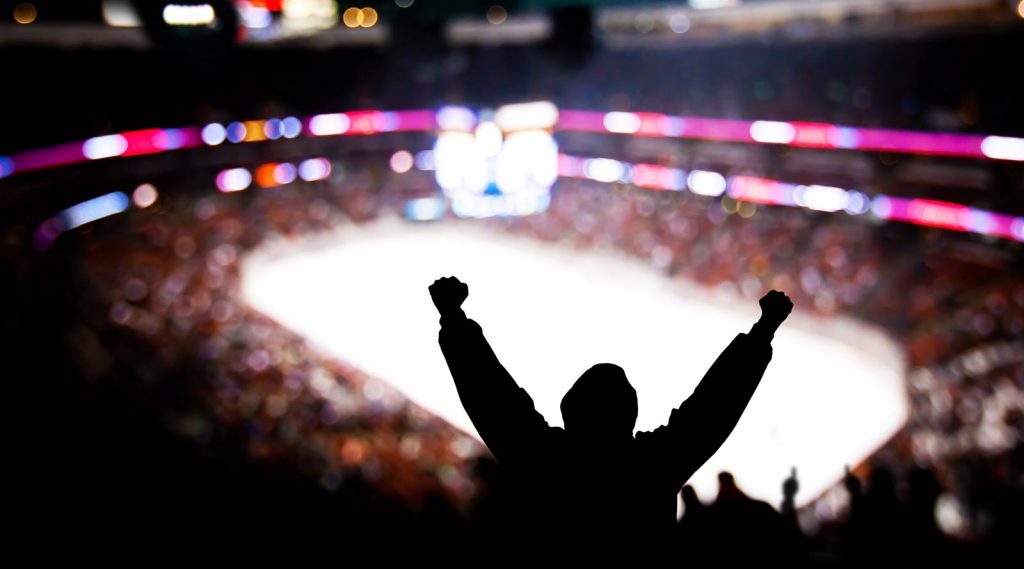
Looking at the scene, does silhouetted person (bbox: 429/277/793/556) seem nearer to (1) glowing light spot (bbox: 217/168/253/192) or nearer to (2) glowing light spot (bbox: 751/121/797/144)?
(2) glowing light spot (bbox: 751/121/797/144)

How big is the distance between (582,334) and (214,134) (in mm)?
8460

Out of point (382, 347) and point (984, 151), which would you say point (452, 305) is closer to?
point (382, 347)

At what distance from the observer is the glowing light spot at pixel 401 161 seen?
17.9 m

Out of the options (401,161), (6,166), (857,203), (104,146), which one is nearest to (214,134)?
(104,146)

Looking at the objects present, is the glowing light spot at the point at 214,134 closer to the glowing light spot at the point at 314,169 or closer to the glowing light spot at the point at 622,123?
the glowing light spot at the point at 314,169

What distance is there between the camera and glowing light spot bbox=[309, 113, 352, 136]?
1627 centimetres

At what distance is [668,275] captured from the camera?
13531 mm

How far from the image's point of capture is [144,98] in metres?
13.9

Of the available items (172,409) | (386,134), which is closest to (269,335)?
(172,409)

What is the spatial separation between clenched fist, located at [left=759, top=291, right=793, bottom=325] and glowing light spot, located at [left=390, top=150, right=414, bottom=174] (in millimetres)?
16560

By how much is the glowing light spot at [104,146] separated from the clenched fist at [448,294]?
12324 mm

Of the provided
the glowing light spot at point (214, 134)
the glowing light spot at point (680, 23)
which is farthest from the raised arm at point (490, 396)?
the glowing light spot at point (214, 134)

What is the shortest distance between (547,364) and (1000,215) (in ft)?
22.1

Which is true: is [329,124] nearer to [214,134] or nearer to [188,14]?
[214,134]
